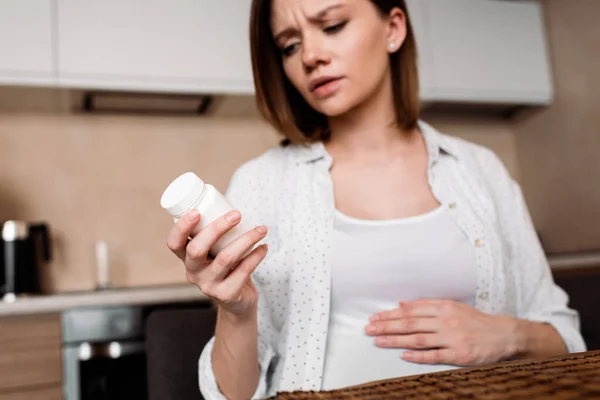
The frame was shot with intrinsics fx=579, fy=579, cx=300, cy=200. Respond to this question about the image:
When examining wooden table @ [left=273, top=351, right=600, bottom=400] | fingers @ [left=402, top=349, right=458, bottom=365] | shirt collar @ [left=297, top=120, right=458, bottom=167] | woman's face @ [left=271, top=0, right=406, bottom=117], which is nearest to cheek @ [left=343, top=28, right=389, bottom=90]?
woman's face @ [left=271, top=0, right=406, bottom=117]

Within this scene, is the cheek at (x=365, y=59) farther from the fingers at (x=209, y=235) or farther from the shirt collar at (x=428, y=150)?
the fingers at (x=209, y=235)

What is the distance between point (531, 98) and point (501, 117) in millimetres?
273

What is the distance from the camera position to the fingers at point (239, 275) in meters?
0.63

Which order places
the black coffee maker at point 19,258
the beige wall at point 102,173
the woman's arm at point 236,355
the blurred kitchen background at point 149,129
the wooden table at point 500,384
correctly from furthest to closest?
the beige wall at point 102,173, the black coffee maker at point 19,258, the blurred kitchen background at point 149,129, the woman's arm at point 236,355, the wooden table at point 500,384

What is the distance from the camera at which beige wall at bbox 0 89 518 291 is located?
6.84 ft

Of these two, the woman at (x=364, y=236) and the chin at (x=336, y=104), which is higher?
the chin at (x=336, y=104)

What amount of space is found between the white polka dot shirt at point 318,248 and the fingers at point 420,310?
87 millimetres

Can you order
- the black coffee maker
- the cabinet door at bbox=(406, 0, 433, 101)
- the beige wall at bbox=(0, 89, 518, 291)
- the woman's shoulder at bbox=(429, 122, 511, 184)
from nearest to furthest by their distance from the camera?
the woman's shoulder at bbox=(429, 122, 511, 184) < the black coffee maker < the beige wall at bbox=(0, 89, 518, 291) < the cabinet door at bbox=(406, 0, 433, 101)

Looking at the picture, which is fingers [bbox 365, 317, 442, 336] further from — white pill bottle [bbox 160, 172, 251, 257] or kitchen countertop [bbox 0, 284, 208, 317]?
kitchen countertop [bbox 0, 284, 208, 317]

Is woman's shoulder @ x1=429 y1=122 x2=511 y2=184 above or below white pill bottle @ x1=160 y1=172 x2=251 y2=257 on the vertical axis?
above

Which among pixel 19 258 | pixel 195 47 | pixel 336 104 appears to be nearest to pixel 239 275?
pixel 336 104

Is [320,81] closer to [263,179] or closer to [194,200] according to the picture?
[263,179]

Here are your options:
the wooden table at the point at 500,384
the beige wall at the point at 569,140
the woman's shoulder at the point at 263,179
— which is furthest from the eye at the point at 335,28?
the beige wall at the point at 569,140

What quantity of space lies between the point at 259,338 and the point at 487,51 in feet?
6.23
